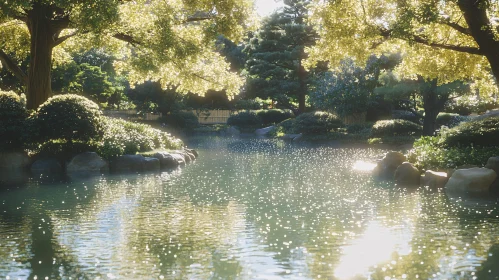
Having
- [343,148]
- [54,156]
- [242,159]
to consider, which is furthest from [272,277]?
[343,148]

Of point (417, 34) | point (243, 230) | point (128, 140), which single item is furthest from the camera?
point (128, 140)

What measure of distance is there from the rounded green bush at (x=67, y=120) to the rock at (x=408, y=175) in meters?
10.2

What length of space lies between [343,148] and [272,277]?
21.4 meters

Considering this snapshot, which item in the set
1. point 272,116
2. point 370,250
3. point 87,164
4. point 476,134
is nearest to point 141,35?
point 87,164

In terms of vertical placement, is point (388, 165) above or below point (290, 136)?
below

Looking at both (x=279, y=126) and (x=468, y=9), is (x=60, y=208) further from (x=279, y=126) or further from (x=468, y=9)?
(x=279, y=126)

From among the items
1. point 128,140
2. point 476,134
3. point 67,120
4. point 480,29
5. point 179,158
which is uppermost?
point 480,29

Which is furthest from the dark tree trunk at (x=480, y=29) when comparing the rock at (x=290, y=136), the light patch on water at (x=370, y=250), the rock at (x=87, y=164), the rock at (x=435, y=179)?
the rock at (x=290, y=136)

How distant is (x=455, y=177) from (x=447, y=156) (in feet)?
5.40

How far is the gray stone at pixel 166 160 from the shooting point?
18688mm

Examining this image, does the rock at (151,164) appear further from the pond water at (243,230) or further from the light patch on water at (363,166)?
the light patch on water at (363,166)

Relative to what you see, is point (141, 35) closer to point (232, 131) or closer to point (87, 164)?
point (87, 164)

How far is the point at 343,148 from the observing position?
27156 mm

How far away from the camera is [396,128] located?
29.0m
